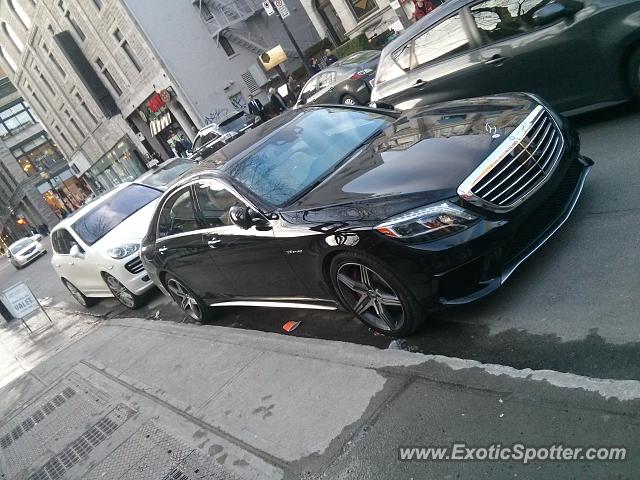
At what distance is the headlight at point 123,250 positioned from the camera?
8430mm

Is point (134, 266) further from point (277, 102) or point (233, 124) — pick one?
point (277, 102)

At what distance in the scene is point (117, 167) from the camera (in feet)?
140

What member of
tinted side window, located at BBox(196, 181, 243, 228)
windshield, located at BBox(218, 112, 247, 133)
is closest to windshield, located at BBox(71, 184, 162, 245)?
tinted side window, located at BBox(196, 181, 243, 228)

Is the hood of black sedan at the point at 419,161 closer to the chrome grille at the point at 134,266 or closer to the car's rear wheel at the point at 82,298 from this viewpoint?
the chrome grille at the point at 134,266

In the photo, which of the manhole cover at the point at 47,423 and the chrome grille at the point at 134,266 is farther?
the chrome grille at the point at 134,266

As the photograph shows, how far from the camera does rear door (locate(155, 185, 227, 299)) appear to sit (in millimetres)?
5336

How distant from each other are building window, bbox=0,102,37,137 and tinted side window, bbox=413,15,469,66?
2833 inches

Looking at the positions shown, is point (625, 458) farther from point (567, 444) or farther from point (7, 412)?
point (7, 412)

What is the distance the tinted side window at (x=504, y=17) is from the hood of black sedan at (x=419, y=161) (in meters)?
1.68

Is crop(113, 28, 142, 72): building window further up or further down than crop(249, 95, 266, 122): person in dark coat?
further up

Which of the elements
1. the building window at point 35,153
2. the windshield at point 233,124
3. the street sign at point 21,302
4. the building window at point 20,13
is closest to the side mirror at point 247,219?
the street sign at point 21,302

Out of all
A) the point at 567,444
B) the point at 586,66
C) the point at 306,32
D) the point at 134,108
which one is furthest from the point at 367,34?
the point at 567,444

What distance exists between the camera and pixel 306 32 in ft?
109

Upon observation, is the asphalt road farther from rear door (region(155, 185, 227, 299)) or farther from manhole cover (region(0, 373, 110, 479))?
manhole cover (region(0, 373, 110, 479))
